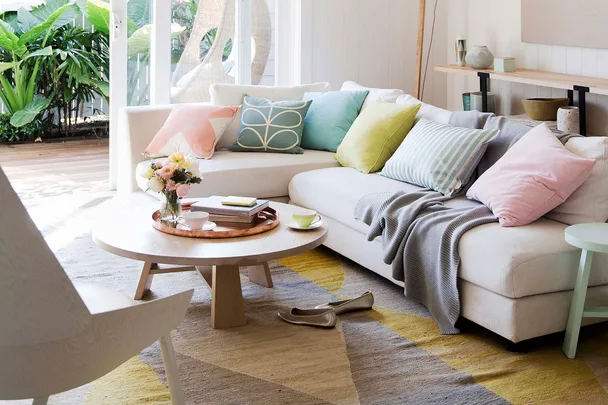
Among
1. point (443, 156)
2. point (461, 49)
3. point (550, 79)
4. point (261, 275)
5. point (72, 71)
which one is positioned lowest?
point (261, 275)

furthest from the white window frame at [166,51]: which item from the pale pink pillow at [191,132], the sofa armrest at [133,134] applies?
the pale pink pillow at [191,132]

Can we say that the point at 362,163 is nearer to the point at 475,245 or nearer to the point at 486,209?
the point at 486,209

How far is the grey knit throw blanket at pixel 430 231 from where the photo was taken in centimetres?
338

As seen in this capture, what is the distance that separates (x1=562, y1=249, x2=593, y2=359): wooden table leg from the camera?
3.06 meters

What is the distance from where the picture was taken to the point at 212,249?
10.8 ft

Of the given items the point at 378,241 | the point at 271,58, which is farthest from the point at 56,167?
the point at 378,241

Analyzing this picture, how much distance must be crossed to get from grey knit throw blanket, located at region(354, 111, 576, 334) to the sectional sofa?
0.21 ft

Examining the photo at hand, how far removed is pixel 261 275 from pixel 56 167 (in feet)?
10.9

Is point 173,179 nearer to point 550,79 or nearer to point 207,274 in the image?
point 207,274

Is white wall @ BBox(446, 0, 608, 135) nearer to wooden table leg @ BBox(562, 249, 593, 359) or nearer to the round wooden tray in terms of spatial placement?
wooden table leg @ BBox(562, 249, 593, 359)

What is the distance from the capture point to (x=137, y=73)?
236 inches

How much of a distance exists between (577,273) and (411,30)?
3942 millimetres

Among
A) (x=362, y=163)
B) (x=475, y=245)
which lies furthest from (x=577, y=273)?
(x=362, y=163)

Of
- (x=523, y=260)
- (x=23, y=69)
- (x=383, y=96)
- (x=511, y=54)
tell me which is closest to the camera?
(x=523, y=260)
